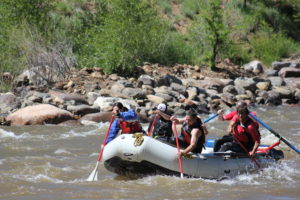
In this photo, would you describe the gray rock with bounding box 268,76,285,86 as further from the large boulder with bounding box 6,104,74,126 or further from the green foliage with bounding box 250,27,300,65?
the large boulder with bounding box 6,104,74,126

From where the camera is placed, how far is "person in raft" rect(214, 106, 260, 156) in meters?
9.11

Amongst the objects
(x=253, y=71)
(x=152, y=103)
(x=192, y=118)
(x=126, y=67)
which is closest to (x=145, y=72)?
(x=126, y=67)

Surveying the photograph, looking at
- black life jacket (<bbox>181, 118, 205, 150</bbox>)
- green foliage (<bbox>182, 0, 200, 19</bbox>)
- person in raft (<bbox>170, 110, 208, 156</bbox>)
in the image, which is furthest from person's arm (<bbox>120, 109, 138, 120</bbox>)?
green foliage (<bbox>182, 0, 200, 19</bbox>)

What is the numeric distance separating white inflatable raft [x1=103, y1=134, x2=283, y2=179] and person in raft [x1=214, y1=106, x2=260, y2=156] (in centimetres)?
27

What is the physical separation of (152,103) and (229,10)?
15.4 m

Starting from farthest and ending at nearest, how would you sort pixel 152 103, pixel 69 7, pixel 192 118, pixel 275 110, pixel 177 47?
pixel 69 7
pixel 177 47
pixel 275 110
pixel 152 103
pixel 192 118

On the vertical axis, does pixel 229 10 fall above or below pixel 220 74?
above

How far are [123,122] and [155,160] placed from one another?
94 cm

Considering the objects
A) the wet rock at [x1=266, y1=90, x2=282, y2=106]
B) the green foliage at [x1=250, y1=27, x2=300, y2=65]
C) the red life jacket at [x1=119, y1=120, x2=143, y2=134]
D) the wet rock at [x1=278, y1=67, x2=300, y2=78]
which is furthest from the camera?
the green foliage at [x1=250, y1=27, x2=300, y2=65]

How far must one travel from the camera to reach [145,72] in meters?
20.9

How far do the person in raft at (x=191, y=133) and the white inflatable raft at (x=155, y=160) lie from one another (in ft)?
0.57

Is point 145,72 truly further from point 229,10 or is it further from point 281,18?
point 281,18

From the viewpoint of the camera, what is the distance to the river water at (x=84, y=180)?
7761 mm

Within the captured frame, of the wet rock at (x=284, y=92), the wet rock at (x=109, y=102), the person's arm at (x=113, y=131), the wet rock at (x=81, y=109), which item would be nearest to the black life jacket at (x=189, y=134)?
the person's arm at (x=113, y=131)
